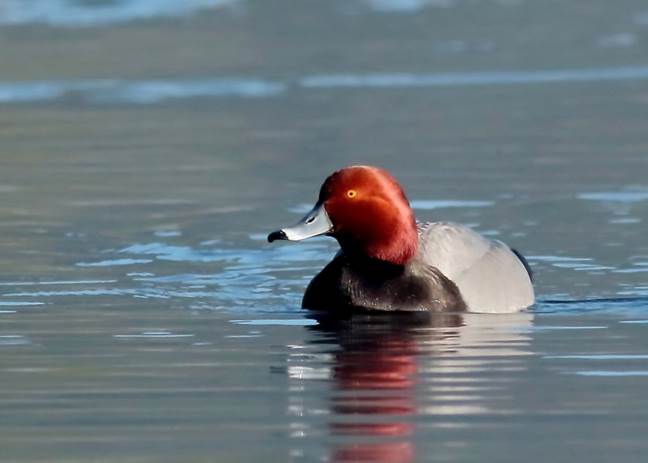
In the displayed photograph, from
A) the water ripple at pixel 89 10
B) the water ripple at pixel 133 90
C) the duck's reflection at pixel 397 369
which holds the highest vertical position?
the water ripple at pixel 89 10

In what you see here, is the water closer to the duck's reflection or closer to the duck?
the duck's reflection

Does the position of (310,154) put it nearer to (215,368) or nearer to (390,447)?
(215,368)

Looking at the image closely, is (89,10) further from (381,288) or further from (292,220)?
(381,288)

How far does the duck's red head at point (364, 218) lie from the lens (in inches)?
429

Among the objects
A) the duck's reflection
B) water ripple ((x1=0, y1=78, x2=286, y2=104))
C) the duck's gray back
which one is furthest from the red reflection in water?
water ripple ((x1=0, y1=78, x2=286, y2=104))

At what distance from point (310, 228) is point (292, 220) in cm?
361

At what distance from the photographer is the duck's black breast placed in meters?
10.9

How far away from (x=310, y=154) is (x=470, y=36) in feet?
35.7

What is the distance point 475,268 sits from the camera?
11.3 meters

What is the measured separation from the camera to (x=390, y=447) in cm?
736

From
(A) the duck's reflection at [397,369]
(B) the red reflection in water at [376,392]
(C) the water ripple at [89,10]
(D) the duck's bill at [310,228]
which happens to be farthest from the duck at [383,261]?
(C) the water ripple at [89,10]

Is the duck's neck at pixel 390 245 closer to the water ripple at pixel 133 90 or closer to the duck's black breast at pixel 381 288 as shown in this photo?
the duck's black breast at pixel 381 288

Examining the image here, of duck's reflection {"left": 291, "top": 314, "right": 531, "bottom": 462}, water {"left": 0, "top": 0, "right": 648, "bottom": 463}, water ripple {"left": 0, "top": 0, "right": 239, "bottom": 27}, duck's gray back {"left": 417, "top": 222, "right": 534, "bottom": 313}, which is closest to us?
duck's reflection {"left": 291, "top": 314, "right": 531, "bottom": 462}

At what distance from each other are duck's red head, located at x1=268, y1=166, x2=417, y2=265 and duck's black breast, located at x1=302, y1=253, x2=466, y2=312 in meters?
0.08
